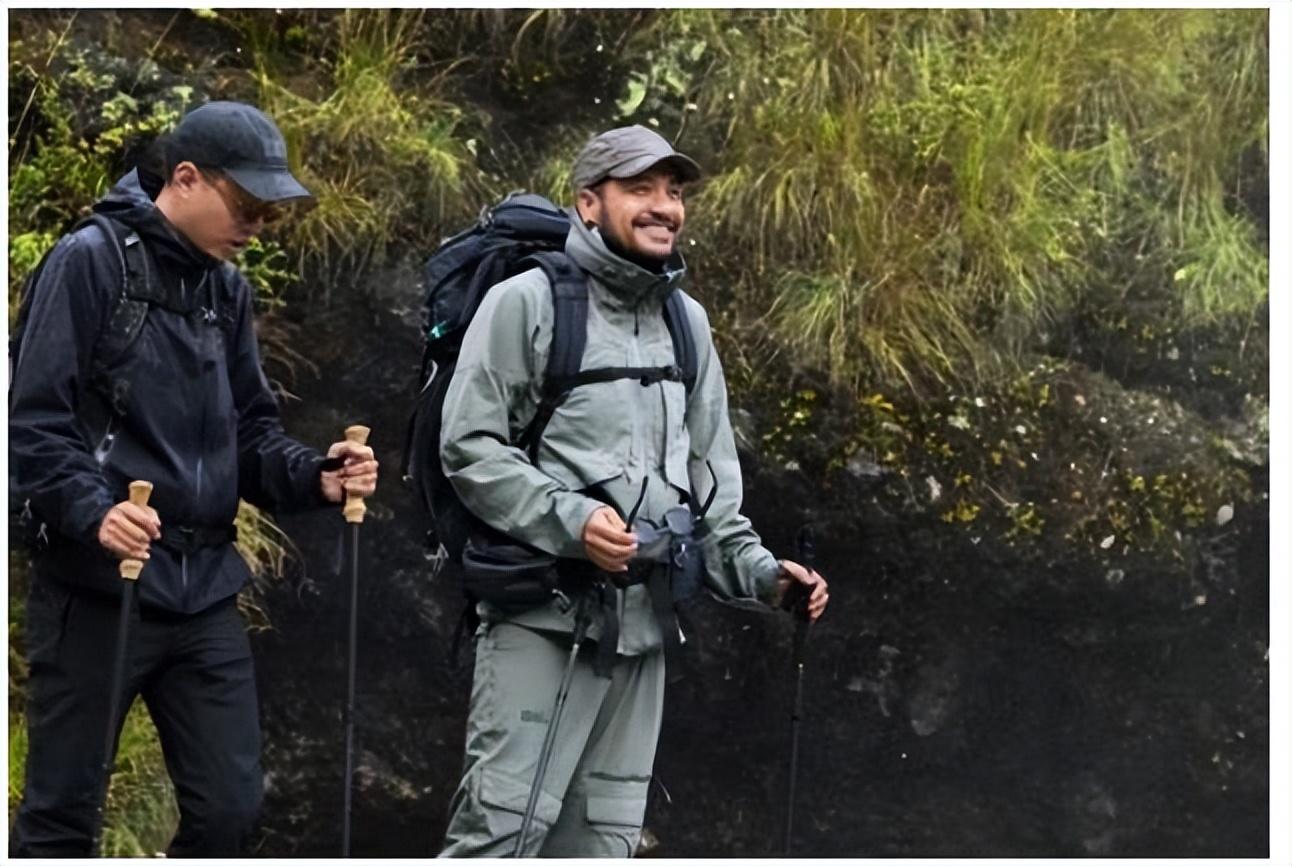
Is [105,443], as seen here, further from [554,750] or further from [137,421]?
[554,750]

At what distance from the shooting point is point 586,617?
623 cm

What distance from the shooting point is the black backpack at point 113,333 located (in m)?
6.07

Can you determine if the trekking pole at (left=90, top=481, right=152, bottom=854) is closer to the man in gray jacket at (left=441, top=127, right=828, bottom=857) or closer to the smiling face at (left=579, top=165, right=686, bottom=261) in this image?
the man in gray jacket at (left=441, top=127, right=828, bottom=857)

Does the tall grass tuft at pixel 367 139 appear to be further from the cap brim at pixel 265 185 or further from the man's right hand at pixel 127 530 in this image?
the man's right hand at pixel 127 530

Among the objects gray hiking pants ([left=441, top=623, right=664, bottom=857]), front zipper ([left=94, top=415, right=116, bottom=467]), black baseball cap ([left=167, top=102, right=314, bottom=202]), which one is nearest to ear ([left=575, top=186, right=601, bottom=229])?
black baseball cap ([left=167, top=102, right=314, bottom=202])

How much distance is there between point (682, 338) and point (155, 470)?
1.60 m

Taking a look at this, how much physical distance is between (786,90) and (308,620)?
2.97m

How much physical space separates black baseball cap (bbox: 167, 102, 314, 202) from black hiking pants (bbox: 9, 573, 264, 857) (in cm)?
123

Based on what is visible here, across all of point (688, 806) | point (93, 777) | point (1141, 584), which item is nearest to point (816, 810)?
point (688, 806)

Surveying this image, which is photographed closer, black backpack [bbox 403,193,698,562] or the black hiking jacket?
the black hiking jacket

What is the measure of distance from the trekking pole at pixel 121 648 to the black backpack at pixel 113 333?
0.26 meters

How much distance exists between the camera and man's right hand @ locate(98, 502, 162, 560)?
5.73 metres

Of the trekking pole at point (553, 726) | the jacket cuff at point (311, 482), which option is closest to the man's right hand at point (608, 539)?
the trekking pole at point (553, 726)
